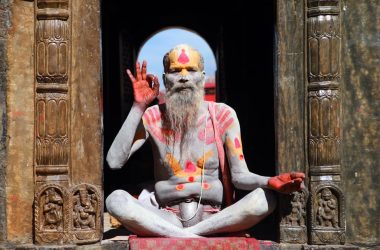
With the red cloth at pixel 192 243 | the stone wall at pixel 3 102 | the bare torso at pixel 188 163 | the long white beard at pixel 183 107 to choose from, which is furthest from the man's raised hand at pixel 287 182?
the stone wall at pixel 3 102

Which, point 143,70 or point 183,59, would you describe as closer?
point 143,70

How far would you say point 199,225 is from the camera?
4879 millimetres

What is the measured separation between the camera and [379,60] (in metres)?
4.97

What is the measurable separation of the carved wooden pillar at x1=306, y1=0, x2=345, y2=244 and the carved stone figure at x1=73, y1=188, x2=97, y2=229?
1.63 meters

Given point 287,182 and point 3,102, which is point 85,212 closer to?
point 3,102

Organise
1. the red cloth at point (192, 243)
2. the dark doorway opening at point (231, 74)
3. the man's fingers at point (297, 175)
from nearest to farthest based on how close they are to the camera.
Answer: the man's fingers at point (297, 175) → the red cloth at point (192, 243) → the dark doorway opening at point (231, 74)

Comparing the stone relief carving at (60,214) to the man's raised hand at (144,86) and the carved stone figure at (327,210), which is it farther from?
the carved stone figure at (327,210)

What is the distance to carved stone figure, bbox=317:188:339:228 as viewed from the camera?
4.84 metres

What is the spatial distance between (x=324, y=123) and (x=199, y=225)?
1190 millimetres

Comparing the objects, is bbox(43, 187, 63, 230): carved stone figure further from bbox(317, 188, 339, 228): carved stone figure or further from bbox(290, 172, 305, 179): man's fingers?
bbox(317, 188, 339, 228): carved stone figure

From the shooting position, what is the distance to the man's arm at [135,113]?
4914 millimetres

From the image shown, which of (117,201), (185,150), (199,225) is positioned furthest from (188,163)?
(117,201)

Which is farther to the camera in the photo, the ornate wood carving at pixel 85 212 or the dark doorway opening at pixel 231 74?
the dark doorway opening at pixel 231 74

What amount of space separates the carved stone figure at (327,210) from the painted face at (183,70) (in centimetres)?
126
